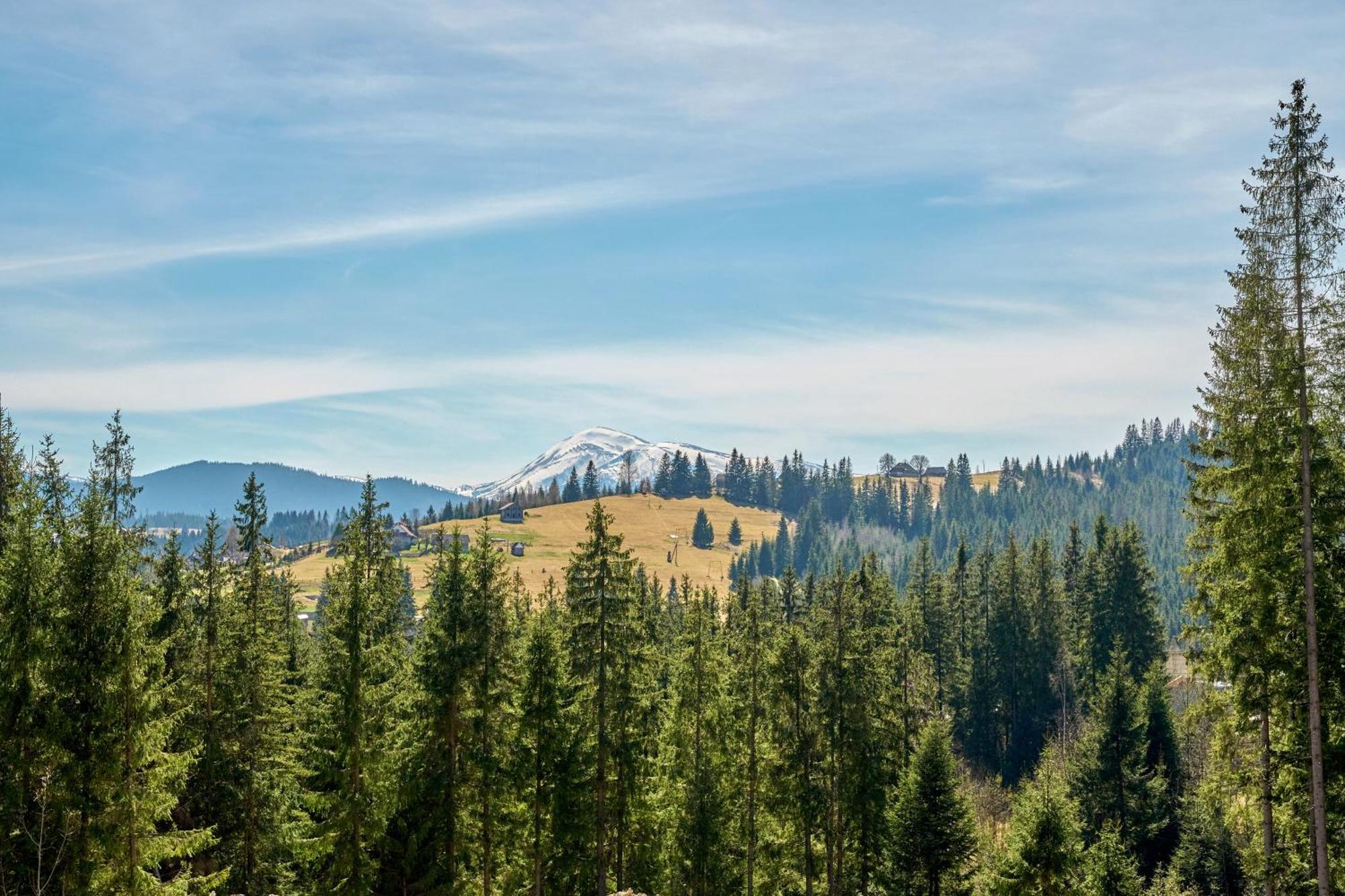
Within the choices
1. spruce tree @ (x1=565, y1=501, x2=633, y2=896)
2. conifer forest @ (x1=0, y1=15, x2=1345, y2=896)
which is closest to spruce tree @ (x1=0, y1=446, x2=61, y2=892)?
conifer forest @ (x1=0, y1=15, x2=1345, y2=896)

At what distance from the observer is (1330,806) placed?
22625 mm

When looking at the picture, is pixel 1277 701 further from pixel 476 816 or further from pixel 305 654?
pixel 305 654

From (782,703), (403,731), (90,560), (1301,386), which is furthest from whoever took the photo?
(782,703)

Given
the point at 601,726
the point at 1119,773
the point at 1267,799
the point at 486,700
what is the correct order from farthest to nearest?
the point at 1119,773 < the point at 601,726 < the point at 486,700 < the point at 1267,799

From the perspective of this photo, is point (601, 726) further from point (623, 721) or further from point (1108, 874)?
point (1108, 874)

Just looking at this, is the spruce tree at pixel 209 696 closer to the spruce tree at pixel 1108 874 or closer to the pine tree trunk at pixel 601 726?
the pine tree trunk at pixel 601 726

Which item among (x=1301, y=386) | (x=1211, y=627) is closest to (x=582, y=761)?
(x=1211, y=627)

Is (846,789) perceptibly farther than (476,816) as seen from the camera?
Yes

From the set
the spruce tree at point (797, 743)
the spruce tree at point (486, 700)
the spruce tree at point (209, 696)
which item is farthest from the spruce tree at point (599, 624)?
the spruce tree at point (209, 696)

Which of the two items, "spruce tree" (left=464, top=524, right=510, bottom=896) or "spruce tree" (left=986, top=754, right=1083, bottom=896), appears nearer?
"spruce tree" (left=986, top=754, right=1083, bottom=896)

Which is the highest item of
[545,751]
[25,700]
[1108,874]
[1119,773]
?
[25,700]

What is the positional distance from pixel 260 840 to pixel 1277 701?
34046 mm

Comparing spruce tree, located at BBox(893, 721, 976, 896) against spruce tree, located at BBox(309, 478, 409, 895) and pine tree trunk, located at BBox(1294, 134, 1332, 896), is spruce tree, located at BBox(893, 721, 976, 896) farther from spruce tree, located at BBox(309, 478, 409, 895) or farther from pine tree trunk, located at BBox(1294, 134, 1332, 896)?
spruce tree, located at BBox(309, 478, 409, 895)

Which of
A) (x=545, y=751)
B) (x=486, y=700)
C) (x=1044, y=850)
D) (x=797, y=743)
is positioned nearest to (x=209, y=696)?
(x=486, y=700)
